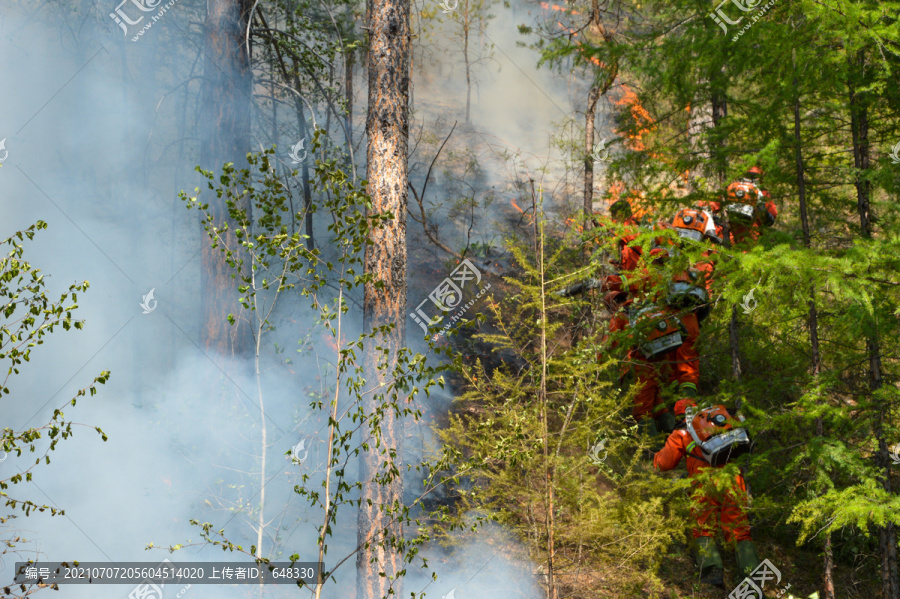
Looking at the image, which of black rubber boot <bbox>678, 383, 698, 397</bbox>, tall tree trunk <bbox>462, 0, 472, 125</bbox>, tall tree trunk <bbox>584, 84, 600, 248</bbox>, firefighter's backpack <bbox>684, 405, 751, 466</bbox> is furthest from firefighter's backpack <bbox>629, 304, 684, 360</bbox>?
tall tree trunk <bbox>462, 0, 472, 125</bbox>

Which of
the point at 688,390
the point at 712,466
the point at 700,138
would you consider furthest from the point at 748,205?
the point at 712,466

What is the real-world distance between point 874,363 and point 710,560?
2.47m

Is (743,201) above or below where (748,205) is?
below

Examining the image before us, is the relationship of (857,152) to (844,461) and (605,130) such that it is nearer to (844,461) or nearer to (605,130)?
(844,461)

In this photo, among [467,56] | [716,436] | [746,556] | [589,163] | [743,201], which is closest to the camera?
[716,436]

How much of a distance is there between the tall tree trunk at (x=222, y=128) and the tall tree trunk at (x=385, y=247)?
272cm

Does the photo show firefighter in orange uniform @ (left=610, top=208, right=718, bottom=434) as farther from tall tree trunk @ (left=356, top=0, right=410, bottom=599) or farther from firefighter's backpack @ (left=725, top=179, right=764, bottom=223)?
tall tree trunk @ (left=356, top=0, right=410, bottom=599)

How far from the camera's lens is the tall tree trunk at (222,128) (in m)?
7.17

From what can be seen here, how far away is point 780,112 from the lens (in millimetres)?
5359

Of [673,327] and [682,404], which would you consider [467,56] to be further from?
[682,404]

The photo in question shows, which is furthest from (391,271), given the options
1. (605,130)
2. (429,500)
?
(605,130)

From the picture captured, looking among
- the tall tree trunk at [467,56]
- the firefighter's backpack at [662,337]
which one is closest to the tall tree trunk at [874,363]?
the firefighter's backpack at [662,337]

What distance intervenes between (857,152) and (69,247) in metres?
9.38

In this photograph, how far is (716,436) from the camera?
217 inches
